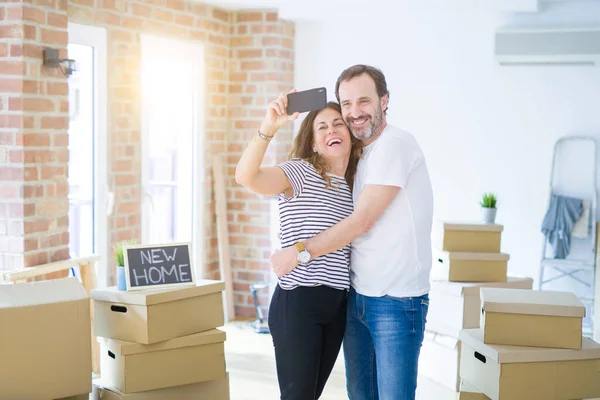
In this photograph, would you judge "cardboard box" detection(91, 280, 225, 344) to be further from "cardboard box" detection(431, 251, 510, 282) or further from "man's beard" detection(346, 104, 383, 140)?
"cardboard box" detection(431, 251, 510, 282)

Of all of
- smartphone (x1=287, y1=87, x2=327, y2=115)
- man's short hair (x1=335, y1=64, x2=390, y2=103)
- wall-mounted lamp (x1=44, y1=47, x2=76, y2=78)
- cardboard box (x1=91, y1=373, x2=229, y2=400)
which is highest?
wall-mounted lamp (x1=44, y1=47, x2=76, y2=78)

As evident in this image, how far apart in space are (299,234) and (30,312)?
3.16ft

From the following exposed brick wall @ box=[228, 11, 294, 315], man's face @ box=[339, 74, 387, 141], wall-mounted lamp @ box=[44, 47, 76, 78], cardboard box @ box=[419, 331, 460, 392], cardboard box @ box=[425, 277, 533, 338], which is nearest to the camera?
man's face @ box=[339, 74, 387, 141]

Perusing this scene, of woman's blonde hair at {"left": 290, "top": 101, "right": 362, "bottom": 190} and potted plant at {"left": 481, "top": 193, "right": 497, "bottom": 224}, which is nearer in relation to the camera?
woman's blonde hair at {"left": 290, "top": 101, "right": 362, "bottom": 190}

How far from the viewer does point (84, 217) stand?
15.8 ft

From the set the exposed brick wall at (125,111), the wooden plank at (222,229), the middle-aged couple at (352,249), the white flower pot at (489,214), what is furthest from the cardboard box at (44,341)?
the wooden plank at (222,229)

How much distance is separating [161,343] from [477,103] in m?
3.33

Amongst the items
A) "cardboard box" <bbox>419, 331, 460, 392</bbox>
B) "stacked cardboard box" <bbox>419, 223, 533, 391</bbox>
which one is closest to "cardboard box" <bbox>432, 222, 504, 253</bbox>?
"stacked cardboard box" <bbox>419, 223, 533, 391</bbox>

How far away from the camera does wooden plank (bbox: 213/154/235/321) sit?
6.00 meters

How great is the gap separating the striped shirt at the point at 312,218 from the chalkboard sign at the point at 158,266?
30.4 inches

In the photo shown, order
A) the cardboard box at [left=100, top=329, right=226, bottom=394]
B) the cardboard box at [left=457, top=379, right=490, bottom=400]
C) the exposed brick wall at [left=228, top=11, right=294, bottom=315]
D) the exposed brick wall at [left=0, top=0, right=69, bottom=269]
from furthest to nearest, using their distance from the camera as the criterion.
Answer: the exposed brick wall at [left=228, top=11, right=294, bottom=315]
the exposed brick wall at [left=0, top=0, right=69, bottom=269]
the cardboard box at [left=100, top=329, right=226, bottom=394]
the cardboard box at [left=457, top=379, right=490, bottom=400]

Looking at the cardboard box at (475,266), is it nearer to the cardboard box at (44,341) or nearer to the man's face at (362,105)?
the man's face at (362,105)

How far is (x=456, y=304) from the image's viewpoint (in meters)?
4.18

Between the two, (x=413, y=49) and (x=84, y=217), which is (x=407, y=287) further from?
(x=413, y=49)
